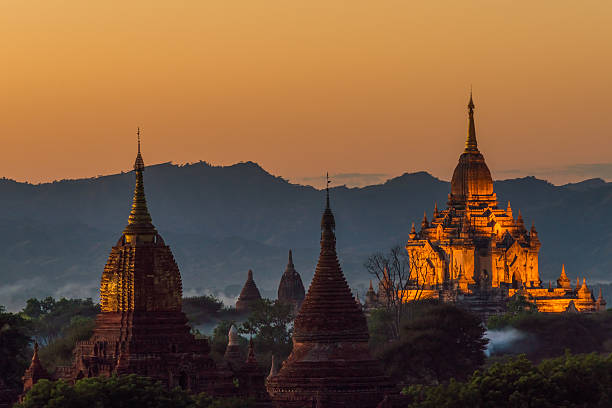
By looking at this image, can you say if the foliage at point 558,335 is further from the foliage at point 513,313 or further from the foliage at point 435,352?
the foliage at point 435,352

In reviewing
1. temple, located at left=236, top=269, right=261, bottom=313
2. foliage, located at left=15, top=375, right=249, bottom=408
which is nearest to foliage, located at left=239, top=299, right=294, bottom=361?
temple, located at left=236, top=269, right=261, bottom=313

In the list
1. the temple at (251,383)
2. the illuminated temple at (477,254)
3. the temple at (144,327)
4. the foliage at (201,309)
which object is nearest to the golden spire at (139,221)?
the temple at (144,327)

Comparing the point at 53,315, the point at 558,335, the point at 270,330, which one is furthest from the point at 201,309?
the point at 558,335

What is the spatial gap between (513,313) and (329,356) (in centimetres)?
8491

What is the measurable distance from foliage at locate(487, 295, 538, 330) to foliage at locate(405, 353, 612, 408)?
61746 millimetres

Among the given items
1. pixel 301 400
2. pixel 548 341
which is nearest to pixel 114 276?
pixel 301 400

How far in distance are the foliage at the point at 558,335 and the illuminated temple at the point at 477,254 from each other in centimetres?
3427

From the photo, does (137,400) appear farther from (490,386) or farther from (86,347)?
(490,386)

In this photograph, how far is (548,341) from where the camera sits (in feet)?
441

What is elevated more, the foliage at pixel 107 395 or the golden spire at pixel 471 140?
the golden spire at pixel 471 140

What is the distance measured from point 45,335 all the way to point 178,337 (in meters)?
82.7

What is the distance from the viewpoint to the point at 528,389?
245ft

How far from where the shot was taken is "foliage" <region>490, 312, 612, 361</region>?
133m

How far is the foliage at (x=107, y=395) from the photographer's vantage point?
2544 inches
